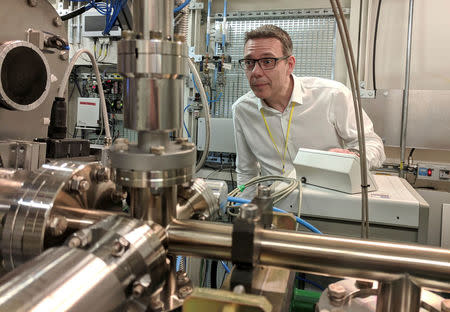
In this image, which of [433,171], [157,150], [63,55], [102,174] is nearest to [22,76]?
[63,55]

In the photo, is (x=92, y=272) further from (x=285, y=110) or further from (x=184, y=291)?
(x=285, y=110)

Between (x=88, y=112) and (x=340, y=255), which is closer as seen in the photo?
(x=340, y=255)

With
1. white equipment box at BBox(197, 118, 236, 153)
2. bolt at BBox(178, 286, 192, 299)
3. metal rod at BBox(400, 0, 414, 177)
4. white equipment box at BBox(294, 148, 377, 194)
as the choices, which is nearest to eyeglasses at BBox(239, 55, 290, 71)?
white equipment box at BBox(294, 148, 377, 194)

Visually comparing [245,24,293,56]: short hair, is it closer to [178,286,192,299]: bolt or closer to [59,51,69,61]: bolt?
[59,51,69,61]: bolt

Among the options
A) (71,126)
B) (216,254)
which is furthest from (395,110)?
(71,126)

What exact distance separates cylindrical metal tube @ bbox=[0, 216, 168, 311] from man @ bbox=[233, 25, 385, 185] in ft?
5.57

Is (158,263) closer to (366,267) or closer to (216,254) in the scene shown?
(216,254)

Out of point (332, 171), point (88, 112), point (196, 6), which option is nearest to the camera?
point (332, 171)

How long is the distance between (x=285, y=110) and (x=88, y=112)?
2412 millimetres

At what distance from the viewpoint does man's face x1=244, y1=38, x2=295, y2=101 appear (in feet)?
6.81

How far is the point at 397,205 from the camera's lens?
0.95m

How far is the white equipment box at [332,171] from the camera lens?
1013 mm

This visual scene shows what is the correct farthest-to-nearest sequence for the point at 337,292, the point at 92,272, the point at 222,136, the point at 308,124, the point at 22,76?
the point at 222,136
the point at 308,124
the point at 22,76
the point at 337,292
the point at 92,272

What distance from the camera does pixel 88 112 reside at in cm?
375
